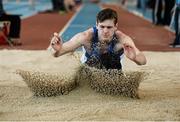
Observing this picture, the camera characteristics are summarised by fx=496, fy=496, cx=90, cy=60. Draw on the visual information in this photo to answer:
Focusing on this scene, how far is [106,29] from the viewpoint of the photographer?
529cm

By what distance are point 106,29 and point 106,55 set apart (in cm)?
44

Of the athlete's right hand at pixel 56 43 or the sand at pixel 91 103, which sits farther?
the athlete's right hand at pixel 56 43

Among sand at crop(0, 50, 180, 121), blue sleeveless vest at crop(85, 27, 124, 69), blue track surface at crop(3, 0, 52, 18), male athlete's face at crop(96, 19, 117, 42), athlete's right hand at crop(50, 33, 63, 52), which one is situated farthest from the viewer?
blue track surface at crop(3, 0, 52, 18)

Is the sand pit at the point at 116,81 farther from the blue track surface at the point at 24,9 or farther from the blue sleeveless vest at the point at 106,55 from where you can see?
the blue track surface at the point at 24,9

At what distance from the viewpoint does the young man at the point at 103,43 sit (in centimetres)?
529

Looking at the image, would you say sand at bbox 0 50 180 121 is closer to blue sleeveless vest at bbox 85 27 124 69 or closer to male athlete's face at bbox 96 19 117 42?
blue sleeveless vest at bbox 85 27 124 69

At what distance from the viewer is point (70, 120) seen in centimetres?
441

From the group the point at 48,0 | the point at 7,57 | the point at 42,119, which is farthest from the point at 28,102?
the point at 48,0

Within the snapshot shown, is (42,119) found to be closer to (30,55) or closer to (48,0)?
(30,55)

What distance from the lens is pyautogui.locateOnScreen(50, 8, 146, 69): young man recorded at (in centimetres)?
529

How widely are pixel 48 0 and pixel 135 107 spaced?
1472 inches

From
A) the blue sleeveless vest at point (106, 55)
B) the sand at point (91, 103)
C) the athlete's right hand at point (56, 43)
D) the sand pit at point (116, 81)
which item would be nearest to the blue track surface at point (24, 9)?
the sand at point (91, 103)

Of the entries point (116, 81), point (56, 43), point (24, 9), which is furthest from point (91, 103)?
point (24, 9)

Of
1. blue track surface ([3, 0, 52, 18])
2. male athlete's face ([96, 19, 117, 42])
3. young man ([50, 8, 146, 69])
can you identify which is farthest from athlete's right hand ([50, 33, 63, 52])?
blue track surface ([3, 0, 52, 18])
